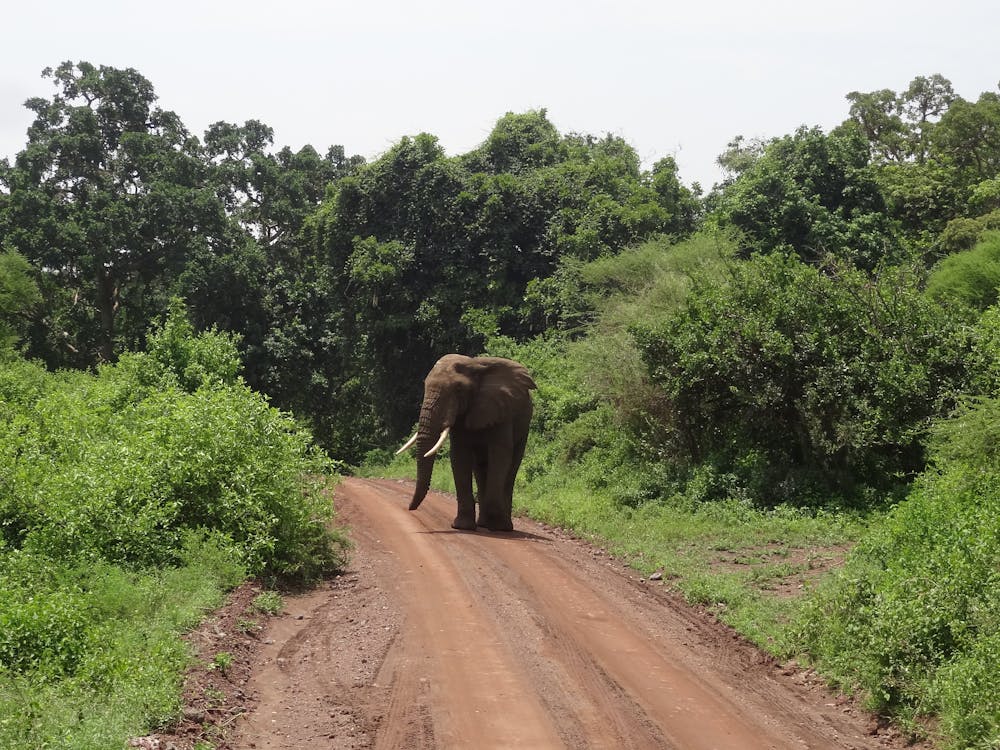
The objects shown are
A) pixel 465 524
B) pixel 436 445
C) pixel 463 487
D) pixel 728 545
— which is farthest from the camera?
pixel 463 487

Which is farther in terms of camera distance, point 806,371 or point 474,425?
point 474,425

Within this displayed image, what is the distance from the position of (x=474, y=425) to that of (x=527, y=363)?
1205 cm

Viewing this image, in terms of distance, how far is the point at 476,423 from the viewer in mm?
17812

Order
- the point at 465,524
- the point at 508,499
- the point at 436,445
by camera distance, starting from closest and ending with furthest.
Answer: the point at 436,445 → the point at 465,524 → the point at 508,499

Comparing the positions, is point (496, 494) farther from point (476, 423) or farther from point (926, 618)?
point (926, 618)

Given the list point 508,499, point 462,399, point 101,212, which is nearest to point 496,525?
point 508,499

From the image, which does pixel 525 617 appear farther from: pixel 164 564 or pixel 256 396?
pixel 256 396

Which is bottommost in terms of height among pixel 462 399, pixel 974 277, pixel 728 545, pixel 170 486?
pixel 728 545

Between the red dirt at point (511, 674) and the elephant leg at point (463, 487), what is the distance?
12.2 feet

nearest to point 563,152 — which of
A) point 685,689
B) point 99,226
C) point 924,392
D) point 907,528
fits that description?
point 99,226

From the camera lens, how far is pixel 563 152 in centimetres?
3991

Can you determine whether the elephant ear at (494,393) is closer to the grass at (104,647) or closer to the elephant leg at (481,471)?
the elephant leg at (481,471)

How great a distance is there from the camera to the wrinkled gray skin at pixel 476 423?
1738 cm

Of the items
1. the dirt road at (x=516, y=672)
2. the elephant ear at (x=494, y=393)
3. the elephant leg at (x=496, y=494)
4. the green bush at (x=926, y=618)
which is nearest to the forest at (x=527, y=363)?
the green bush at (x=926, y=618)
